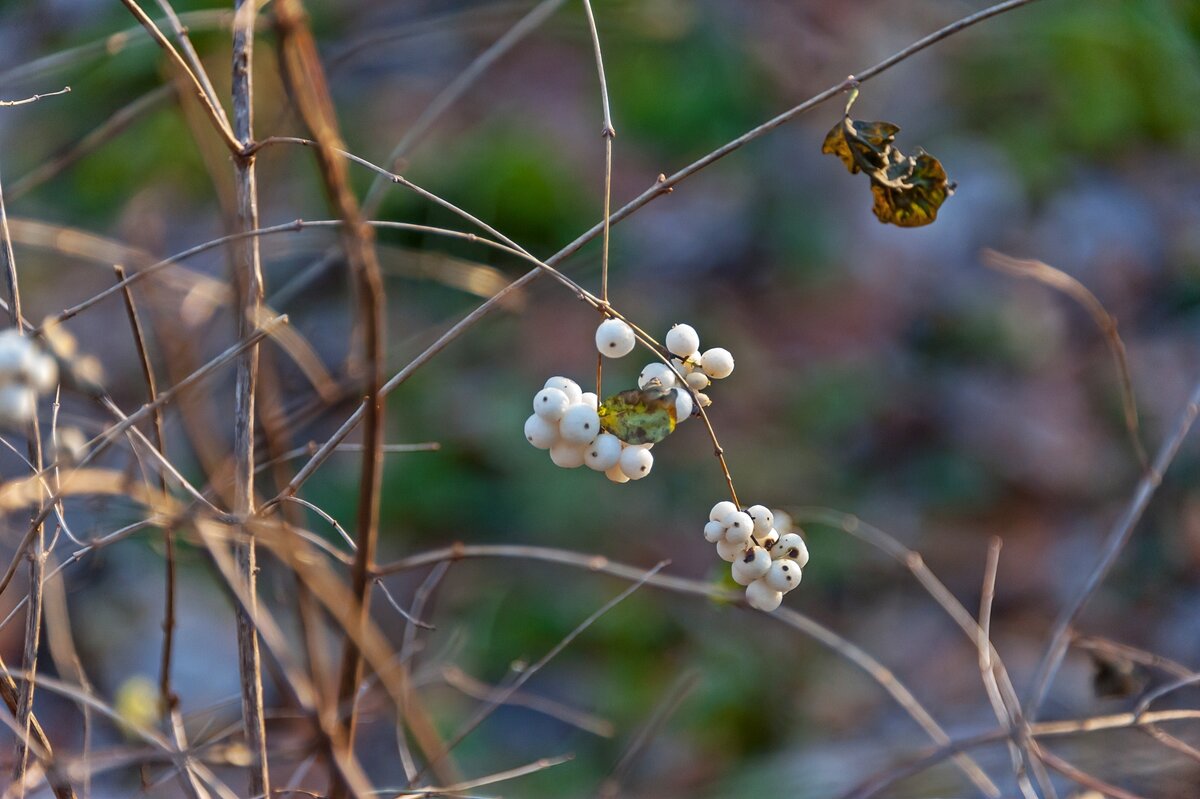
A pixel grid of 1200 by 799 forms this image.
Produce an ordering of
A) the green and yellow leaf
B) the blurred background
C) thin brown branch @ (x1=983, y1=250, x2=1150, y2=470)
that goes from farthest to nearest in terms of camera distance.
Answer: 1. the blurred background
2. thin brown branch @ (x1=983, y1=250, x2=1150, y2=470)
3. the green and yellow leaf

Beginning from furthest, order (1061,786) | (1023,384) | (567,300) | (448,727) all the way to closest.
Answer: (567,300) < (1023,384) < (448,727) < (1061,786)

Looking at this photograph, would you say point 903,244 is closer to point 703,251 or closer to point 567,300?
point 703,251

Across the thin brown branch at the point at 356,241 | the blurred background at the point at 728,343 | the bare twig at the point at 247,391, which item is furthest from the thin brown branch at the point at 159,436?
the blurred background at the point at 728,343

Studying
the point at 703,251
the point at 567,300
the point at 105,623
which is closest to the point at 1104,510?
the point at 703,251

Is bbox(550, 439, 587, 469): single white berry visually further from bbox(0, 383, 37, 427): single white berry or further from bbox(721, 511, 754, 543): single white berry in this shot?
bbox(0, 383, 37, 427): single white berry

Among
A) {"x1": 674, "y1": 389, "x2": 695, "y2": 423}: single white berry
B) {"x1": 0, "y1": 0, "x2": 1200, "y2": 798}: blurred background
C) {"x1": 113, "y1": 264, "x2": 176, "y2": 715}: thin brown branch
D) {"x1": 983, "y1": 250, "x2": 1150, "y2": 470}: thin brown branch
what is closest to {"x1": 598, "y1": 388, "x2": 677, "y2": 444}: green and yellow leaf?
{"x1": 674, "y1": 389, "x2": 695, "y2": 423}: single white berry
